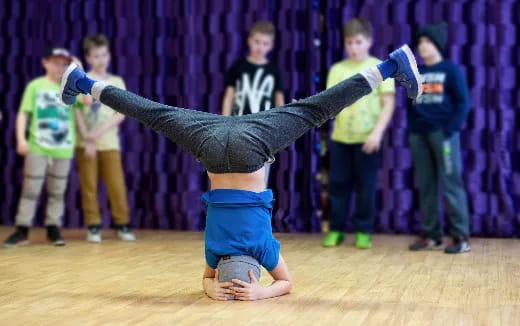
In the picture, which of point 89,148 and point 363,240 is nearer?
point 363,240

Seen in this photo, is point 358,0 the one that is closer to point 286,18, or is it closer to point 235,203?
point 286,18

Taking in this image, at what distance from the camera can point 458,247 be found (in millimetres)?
3709

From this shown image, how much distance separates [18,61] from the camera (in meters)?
4.97

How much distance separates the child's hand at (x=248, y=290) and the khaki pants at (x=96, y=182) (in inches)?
77.9

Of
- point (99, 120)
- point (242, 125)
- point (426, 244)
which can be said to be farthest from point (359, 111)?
point (242, 125)

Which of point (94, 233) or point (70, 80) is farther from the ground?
point (70, 80)

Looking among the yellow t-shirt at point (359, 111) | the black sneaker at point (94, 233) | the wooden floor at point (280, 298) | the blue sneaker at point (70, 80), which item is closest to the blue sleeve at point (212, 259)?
the wooden floor at point (280, 298)

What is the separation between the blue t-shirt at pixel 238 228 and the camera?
2.40 m

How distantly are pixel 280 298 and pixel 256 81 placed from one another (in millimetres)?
1971

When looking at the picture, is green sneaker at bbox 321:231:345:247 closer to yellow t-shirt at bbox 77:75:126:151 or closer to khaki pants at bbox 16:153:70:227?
yellow t-shirt at bbox 77:75:126:151

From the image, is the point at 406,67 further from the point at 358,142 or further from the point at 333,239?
the point at 333,239

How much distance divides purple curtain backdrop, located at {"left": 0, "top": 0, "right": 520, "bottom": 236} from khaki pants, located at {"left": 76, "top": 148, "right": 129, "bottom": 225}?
1.91ft

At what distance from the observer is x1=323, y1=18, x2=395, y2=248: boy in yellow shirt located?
395 centimetres

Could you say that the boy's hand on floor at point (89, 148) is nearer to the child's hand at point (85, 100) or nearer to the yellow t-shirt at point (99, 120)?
the yellow t-shirt at point (99, 120)
